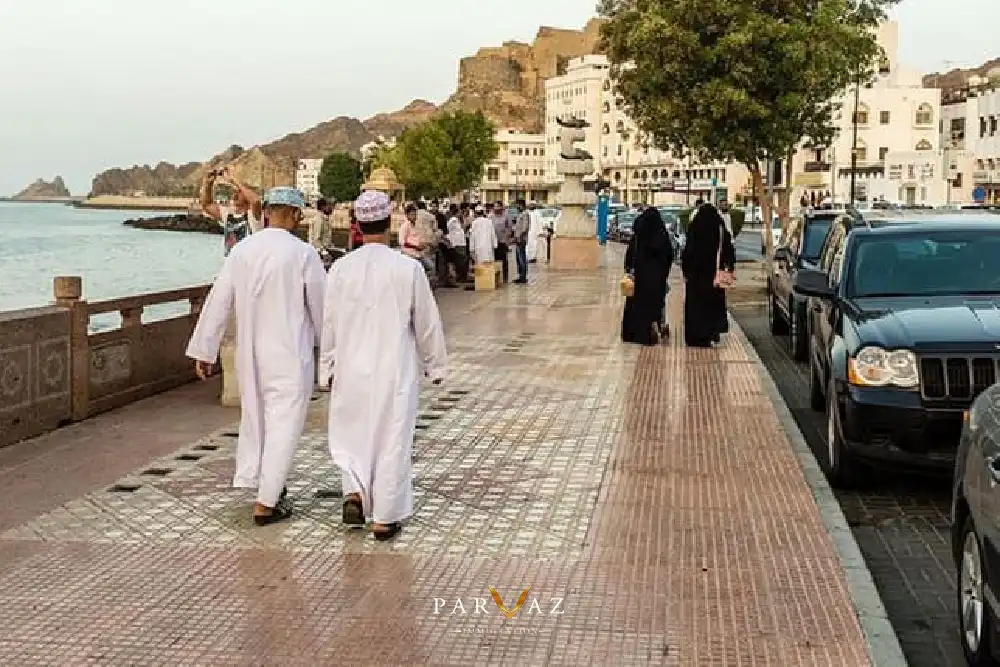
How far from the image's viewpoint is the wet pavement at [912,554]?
19.3 ft

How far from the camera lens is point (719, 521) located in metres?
7.27

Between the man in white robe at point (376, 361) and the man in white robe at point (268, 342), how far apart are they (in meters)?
0.28

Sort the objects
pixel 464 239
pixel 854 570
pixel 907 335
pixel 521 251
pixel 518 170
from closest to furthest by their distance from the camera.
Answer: pixel 854 570 → pixel 907 335 → pixel 464 239 → pixel 521 251 → pixel 518 170

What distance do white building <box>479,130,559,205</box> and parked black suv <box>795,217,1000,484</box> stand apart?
6866 inches

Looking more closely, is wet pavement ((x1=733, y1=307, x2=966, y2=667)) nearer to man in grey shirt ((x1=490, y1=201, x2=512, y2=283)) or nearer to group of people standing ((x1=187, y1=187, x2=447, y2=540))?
group of people standing ((x1=187, y1=187, x2=447, y2=540))

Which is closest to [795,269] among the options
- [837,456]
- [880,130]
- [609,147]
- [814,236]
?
[814,236]

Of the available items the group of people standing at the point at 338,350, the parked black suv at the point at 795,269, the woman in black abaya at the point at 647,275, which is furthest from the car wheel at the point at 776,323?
the group of people standing at the point at 338,350

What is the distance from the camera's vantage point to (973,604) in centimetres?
526

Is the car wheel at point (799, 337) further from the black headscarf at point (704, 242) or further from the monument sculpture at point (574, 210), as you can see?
the monument sculpture at point (574, 210)

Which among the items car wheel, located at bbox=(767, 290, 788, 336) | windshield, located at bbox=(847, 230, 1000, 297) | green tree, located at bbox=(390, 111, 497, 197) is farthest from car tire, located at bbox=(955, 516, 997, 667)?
green tree, located at bbox=(390, 111, 497, 197)

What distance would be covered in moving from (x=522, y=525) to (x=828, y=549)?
1.55 m

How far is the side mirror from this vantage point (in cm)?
970

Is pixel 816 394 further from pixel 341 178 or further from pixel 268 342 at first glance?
pixel 341 178

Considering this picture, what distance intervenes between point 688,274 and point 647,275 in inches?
20.4
